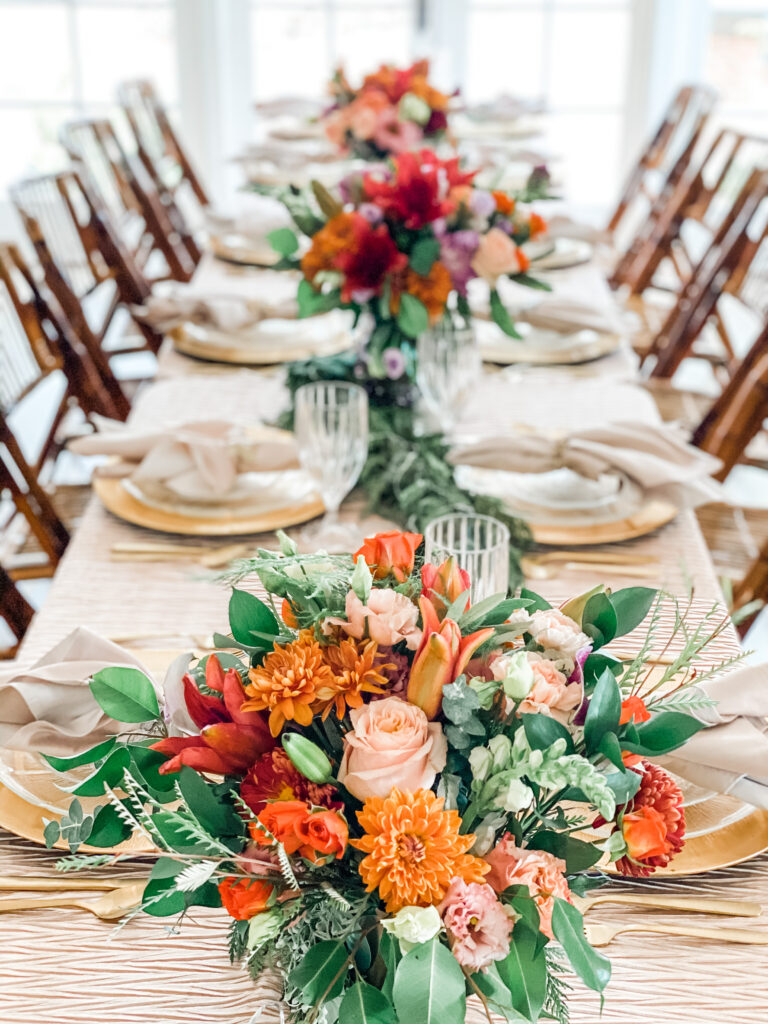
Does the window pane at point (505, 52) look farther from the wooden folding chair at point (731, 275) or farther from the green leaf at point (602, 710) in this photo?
the green leaf at point (602, 710)

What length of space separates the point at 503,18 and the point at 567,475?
413 cm

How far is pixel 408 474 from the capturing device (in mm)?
1305

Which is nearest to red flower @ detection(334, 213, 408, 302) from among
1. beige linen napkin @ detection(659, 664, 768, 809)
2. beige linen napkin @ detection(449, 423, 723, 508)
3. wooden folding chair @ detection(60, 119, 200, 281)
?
beige linen napkin @ detection(449, 423, 723, 508)

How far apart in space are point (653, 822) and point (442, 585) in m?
0.15

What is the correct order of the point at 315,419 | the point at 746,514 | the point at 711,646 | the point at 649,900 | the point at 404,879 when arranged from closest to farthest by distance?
1. the point at 404,879
2. the point at 649,900
3. the point at 711,646
4. the point at 315,419
5. the point at 746,514

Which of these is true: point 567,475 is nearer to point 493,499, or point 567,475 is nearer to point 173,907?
point 493,499

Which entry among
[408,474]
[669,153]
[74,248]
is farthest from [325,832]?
[669,153]

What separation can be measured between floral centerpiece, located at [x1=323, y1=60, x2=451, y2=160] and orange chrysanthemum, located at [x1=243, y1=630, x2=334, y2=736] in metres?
2.05

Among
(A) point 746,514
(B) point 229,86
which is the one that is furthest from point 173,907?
(B) point 229,86

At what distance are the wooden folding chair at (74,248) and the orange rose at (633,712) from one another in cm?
162

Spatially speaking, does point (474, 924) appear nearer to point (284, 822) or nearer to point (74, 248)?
→ point (284, 822)

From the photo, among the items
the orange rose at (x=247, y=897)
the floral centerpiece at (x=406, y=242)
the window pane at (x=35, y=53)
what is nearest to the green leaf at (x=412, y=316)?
the floral centerpiece at (x=406, y=242)

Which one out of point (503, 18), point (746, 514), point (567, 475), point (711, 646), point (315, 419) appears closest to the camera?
point (711, 646)

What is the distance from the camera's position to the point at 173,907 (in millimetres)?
601
